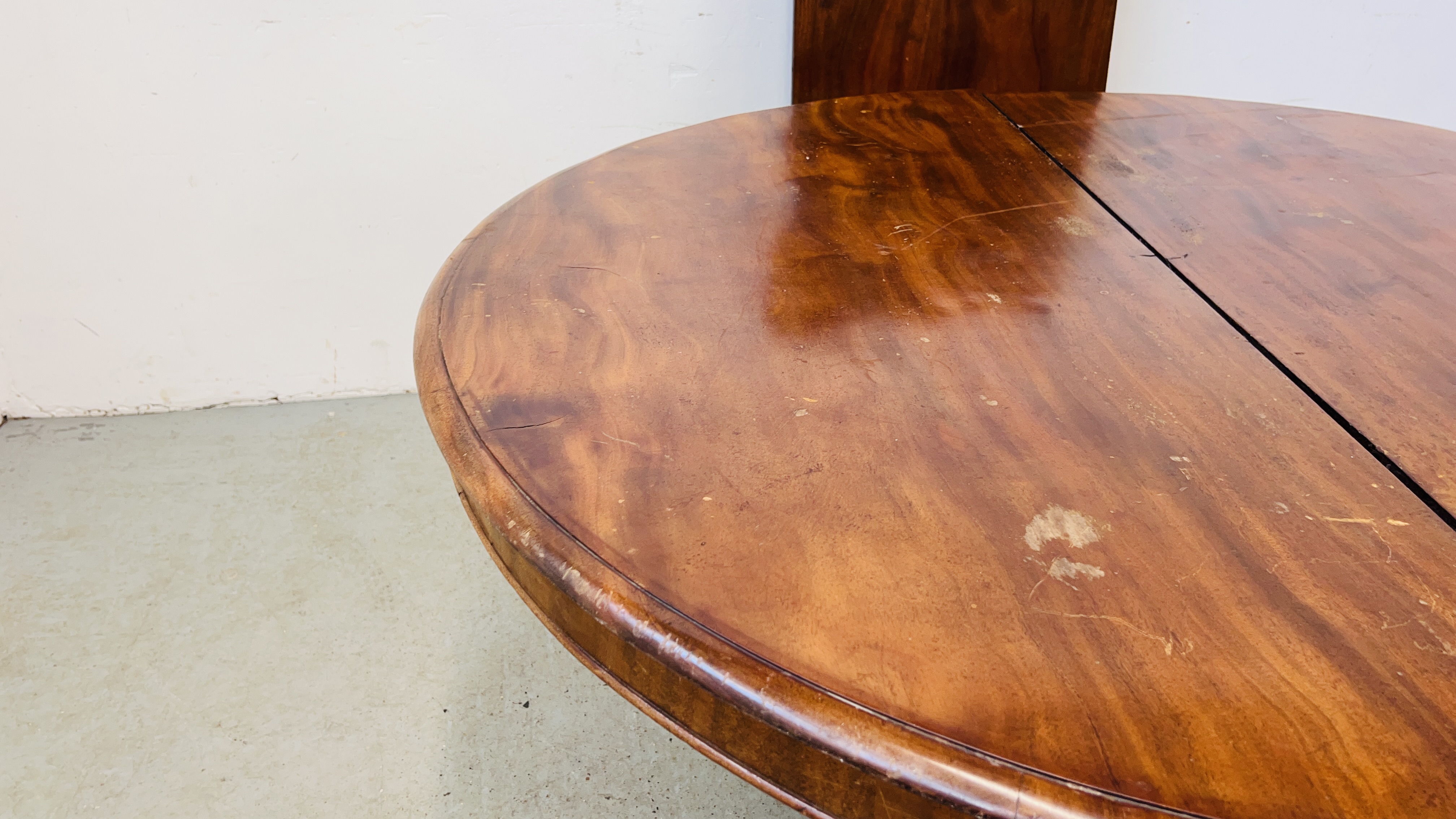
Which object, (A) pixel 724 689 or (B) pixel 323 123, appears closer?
(A) pixel 724 689

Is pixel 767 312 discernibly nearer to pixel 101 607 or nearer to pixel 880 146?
pixel 880 146

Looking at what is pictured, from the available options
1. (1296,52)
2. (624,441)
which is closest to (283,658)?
(624,441)

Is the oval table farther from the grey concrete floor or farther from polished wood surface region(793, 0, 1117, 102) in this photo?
the grey concrete floor

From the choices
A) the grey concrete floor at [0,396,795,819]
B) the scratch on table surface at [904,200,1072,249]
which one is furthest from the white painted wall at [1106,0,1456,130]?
the grey concrete floor at [0,396,795,819]

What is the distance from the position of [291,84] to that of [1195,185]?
150cm

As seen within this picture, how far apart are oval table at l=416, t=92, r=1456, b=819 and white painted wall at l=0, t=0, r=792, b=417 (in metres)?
0.85

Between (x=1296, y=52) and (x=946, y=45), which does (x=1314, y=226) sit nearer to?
(x=946, y=45)

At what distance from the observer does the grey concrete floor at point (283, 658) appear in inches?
48.6

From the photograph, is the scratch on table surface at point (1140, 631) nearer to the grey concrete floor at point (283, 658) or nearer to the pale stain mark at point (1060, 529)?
the pale stain mark at point (1060, 529)

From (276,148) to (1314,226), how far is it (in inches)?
65.4

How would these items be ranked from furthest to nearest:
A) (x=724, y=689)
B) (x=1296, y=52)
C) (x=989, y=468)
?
(x=1296, y=52) < (x=989, y=468) < (x=724, y=689)

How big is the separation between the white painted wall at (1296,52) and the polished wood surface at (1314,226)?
683 millimetres

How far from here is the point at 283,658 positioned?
1411mm

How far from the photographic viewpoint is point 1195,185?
1005 mm
